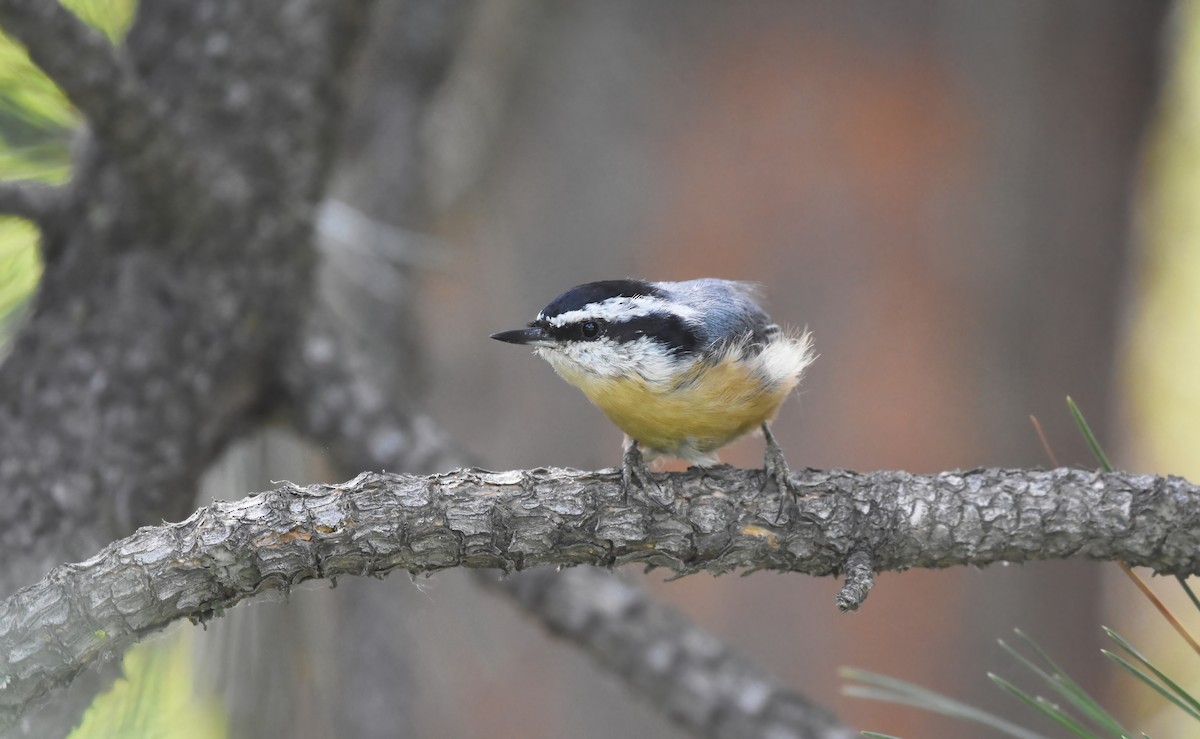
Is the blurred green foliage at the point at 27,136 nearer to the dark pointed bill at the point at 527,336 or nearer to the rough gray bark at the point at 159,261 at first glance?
the rough gray bark at the point at 159,261

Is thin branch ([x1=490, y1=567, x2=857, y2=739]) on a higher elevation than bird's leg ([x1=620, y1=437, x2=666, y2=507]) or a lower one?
lower

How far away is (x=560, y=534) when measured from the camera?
4.57 feet

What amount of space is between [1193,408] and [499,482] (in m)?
4.02

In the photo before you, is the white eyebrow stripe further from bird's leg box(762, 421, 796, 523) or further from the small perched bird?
bird's leg box(762, 421, 796, 523)

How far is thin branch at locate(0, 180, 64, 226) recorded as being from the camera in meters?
1.59

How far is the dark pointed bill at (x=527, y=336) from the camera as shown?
66.6 inches

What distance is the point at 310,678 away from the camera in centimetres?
222

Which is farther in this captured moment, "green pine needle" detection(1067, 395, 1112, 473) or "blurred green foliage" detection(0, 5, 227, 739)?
"blurred green foliage" detection(0, 5, 227, 739)

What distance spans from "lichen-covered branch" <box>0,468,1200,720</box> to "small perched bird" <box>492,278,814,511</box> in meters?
0.14

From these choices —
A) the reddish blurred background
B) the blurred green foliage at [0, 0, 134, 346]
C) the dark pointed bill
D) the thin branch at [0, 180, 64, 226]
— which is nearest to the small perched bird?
the dark pointed bill

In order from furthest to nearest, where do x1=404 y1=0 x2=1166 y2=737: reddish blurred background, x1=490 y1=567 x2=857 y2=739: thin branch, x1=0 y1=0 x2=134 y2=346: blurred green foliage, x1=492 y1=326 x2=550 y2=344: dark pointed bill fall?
1. x1=404 y1=0 x2=1166 y2=737: reddish blurred background
2. x1=490 y1=567 x2=857 y2=739: thin branch
3. x1=0 y1=0 x2=134 y2=346: blurred green foliage
4. x1=492 y1=326 x2=550 y2=344: dark pointed bill

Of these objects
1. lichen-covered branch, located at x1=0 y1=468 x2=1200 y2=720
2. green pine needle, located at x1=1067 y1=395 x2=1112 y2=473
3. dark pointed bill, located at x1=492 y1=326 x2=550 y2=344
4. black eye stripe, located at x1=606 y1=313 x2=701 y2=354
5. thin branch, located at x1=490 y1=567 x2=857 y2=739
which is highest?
green pine needle, located at x1=1067 y1=395 x2=1112 y2=473

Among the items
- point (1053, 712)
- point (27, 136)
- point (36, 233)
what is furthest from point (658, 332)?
point (27, 136)

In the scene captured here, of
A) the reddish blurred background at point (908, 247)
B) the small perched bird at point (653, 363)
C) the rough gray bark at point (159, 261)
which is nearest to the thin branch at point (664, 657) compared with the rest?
the small perched bird at point (653, 363)
